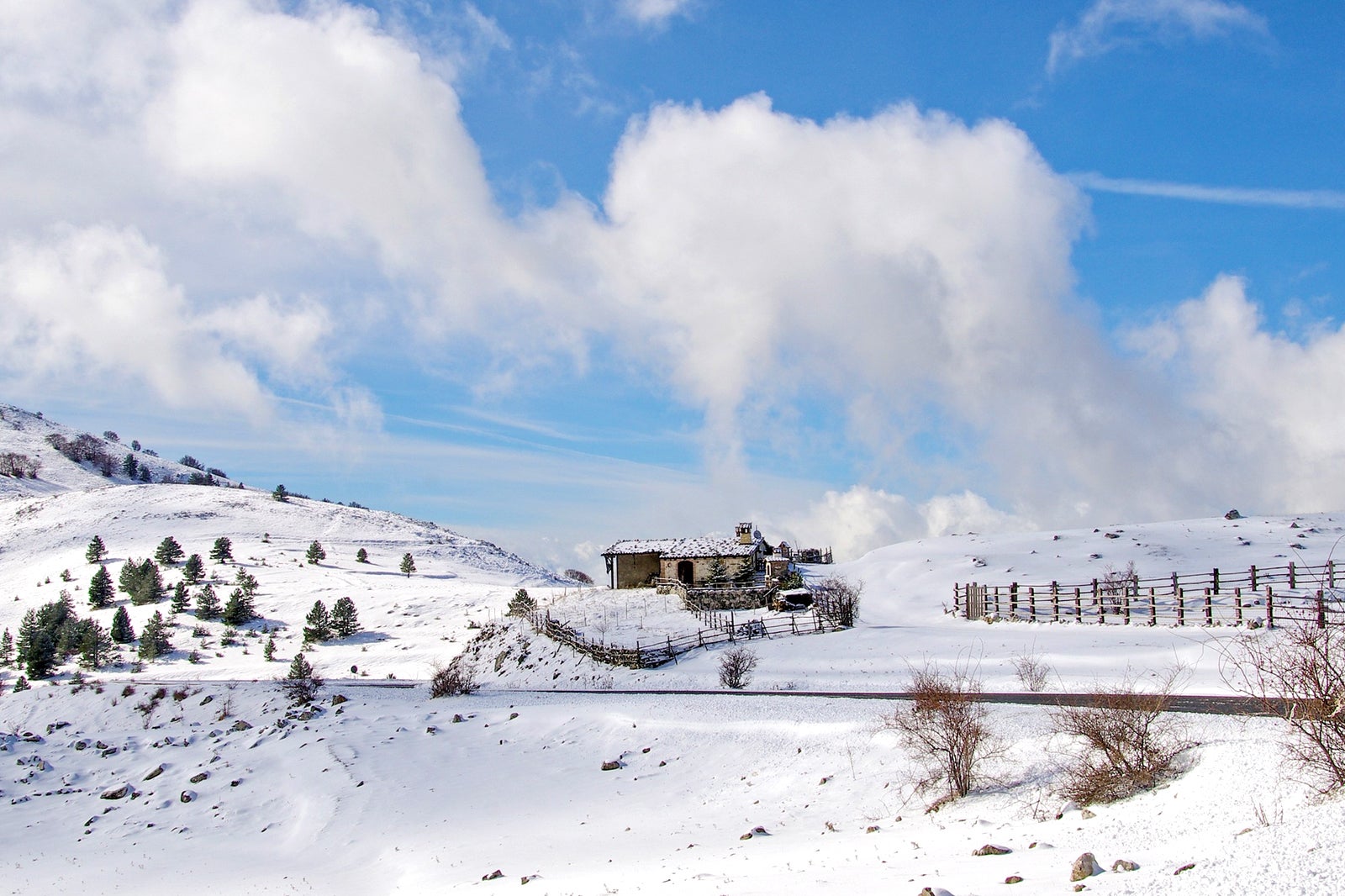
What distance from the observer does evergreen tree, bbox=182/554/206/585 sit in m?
67.1

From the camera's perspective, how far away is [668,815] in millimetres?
17141

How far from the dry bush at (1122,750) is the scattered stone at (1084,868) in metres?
3.12

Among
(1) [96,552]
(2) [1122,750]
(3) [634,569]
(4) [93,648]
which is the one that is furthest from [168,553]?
(2) [1122,750]

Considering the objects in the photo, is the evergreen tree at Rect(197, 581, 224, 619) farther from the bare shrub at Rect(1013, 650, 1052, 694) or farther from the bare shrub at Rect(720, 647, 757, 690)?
the bare shrub at Rect(1013, 650, 1052, 694)

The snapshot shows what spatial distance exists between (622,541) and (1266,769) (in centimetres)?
5943

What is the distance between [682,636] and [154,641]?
33.3m

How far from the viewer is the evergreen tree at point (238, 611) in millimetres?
57594

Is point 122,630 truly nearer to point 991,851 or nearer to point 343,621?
point 343,621

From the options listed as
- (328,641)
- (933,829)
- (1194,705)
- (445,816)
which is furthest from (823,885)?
(328,641)

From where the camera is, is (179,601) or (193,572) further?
(193,572)

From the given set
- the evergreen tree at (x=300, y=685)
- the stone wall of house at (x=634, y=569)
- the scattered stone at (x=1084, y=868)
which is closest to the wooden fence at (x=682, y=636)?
the evergreen tree at (x=300, y=685)

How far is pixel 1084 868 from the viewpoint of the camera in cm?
881

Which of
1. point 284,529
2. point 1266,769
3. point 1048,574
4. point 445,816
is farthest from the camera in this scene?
point 284,529

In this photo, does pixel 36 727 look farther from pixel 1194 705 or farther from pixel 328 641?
pixel 1194 705
